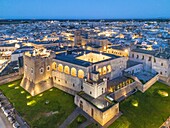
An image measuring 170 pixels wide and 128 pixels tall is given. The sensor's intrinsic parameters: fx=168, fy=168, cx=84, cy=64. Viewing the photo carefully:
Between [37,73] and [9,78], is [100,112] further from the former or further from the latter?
[9,78]

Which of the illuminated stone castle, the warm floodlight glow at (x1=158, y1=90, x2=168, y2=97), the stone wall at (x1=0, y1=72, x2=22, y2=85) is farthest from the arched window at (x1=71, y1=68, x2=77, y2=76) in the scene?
the warm floodlight glow at (x1=158, y1=90, x2=168, y2=97)

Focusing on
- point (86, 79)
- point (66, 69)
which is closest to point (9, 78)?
point (66, 69)

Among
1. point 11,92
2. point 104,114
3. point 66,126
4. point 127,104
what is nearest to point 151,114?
point 127,104

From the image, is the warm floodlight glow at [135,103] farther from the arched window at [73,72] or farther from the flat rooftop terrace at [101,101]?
the arched window at [73,72]

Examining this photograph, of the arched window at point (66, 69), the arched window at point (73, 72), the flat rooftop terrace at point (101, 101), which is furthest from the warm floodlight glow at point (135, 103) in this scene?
the arched window at point (66, 69)

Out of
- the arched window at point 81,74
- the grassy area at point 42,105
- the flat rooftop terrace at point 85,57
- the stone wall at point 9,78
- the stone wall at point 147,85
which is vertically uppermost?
the flat rooftop terrace at point 85,57

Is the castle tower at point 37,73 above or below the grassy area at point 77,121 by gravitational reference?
above
